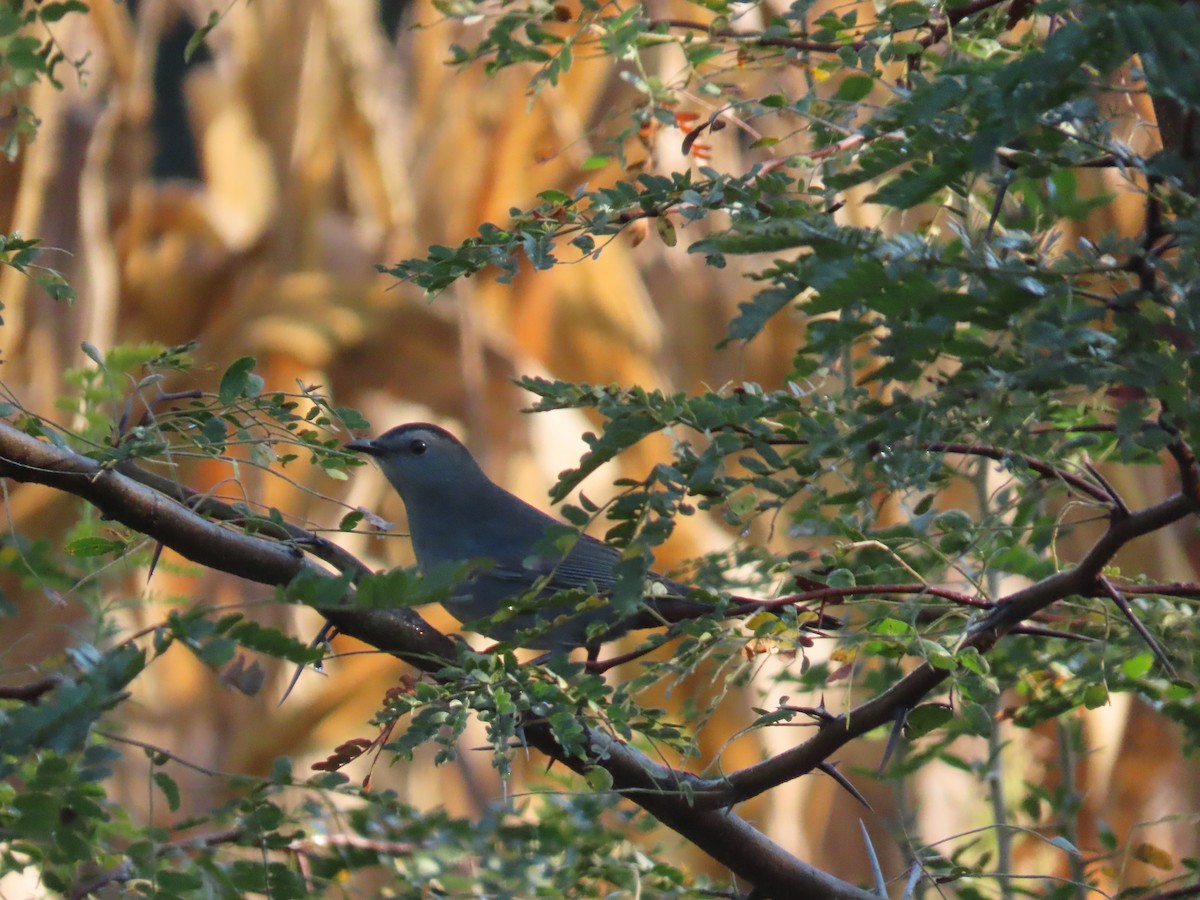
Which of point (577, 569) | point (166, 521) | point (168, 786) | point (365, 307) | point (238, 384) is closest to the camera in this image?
point (168, 786)

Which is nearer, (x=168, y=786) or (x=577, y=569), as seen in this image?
(x=168, y=786)

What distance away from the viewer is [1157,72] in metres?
0.60

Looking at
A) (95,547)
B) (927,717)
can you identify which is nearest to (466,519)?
(95,547)

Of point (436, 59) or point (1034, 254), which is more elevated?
point (436, 59)

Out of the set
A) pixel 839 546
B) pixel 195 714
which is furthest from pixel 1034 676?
pixel 195 714

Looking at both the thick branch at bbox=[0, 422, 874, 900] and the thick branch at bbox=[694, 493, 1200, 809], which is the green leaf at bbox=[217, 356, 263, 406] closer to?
the thick branch at bbox=[0, 422, 874, 900]

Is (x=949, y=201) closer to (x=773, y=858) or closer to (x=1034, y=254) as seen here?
(x=1034, y=254)

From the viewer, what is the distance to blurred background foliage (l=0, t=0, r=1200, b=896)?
389 centimetres

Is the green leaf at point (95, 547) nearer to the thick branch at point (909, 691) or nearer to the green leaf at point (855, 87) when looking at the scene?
the thick branch at point (909, 691)

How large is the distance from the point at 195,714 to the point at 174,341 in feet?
4.58

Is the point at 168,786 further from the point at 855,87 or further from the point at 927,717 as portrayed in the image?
the point at 855,87

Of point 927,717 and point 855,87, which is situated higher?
point 855,87

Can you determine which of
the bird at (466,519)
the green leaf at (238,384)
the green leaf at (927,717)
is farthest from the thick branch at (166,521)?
the bird at (466,519)

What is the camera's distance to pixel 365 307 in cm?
421
